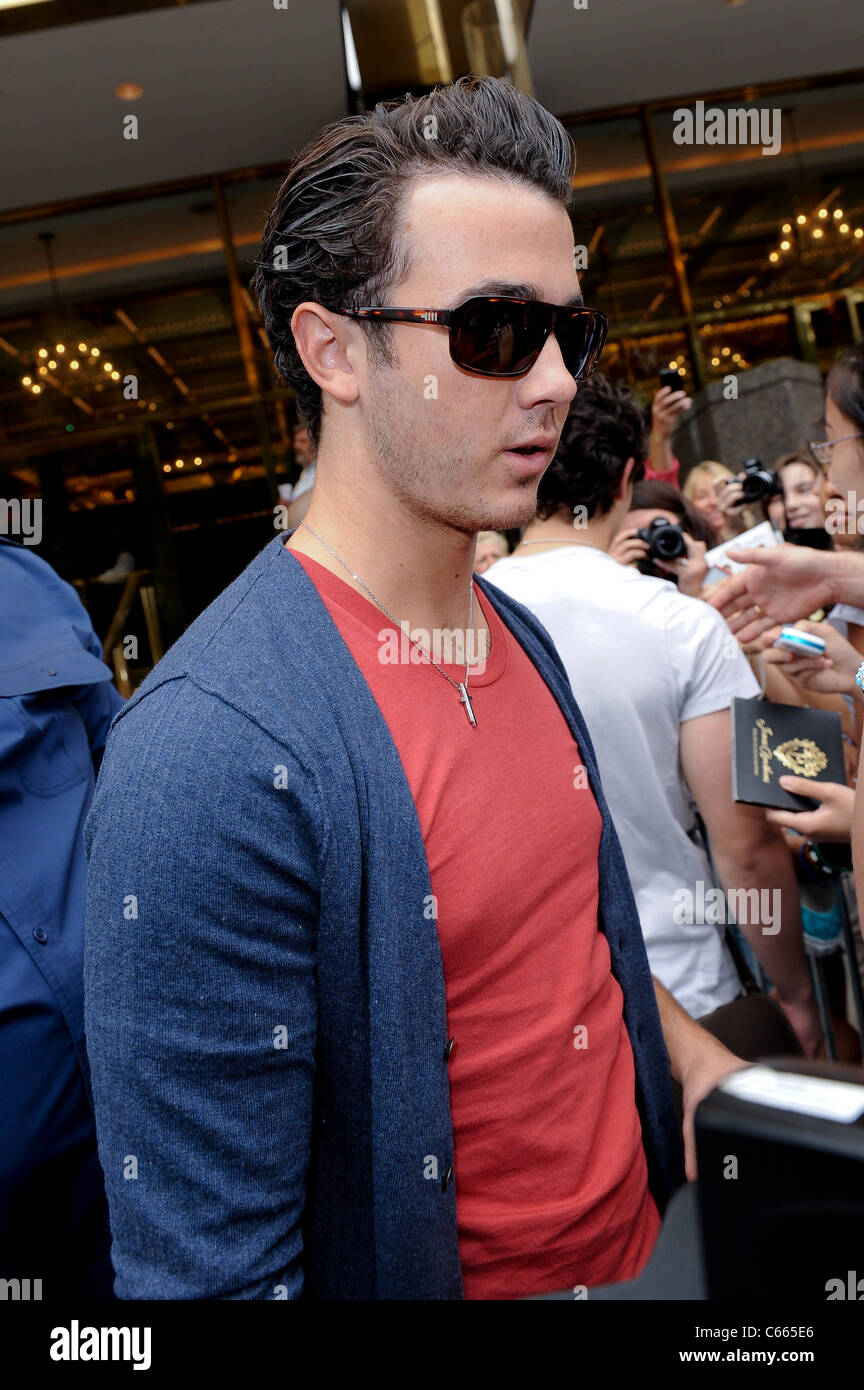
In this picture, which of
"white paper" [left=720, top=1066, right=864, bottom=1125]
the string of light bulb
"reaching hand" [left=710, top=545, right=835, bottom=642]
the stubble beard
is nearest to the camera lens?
"reaching hand" [left=710, top=545, right=835, bottom=642]

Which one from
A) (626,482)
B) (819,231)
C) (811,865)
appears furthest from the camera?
(819,231)

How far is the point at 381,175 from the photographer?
4.37ft

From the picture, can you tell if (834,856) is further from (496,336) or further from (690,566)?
(496,336)

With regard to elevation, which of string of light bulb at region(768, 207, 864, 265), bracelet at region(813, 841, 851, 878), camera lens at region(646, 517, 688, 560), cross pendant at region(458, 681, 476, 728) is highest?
string of light bulb at region(768, 207, 864, 265)

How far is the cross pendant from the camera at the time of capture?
4.38ft

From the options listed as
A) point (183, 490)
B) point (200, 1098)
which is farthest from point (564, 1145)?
point (183, 490)

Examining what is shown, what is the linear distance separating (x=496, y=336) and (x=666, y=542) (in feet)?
6.52

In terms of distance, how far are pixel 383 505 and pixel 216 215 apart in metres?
8.13

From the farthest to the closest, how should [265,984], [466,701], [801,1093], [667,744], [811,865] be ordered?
[811,865] → [667,744] → [466,701] → [265,984] → [801,1093]

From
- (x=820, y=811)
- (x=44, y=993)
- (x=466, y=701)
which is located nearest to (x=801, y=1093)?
(x=466, y=701)

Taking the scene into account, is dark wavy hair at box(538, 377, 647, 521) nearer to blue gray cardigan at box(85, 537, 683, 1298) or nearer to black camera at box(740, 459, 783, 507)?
black camera at box(740, 459, 783, 507)

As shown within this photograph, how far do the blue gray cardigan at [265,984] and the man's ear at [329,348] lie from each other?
36cm

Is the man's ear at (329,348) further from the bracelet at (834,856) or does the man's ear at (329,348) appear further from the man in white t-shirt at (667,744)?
the bracelet at (834,856)

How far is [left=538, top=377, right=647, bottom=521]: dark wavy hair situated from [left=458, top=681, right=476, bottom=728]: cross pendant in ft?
4.08
